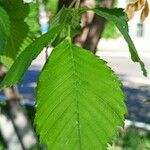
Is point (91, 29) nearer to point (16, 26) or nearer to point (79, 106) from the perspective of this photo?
point (16, 26)

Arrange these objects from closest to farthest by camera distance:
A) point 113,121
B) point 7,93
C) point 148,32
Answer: point 113,121
point 7,93
point 148,32

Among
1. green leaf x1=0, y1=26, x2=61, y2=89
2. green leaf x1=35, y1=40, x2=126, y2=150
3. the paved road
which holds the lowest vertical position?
the paved road

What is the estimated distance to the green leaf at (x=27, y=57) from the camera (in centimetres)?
55

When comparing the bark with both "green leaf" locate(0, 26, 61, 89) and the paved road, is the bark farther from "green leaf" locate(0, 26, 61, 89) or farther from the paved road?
the paved road

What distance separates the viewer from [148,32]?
29.0 m

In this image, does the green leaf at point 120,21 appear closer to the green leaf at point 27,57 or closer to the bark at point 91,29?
the green leaf at point 27,57

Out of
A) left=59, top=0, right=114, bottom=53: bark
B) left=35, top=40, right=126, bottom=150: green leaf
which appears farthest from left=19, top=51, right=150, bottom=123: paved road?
left=35, top=40, right=126, bottom=150: green leaf

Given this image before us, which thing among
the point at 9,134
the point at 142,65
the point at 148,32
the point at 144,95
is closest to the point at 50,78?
the point at 142,65

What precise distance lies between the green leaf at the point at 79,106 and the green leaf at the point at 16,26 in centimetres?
27

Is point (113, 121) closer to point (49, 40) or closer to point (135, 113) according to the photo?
point (49, 40)

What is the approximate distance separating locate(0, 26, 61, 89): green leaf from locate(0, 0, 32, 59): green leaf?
22 centimetres

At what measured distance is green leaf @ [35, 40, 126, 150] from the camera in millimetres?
521

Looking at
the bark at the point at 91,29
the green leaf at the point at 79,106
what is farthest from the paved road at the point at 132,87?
the green leaf at the point at 79,106

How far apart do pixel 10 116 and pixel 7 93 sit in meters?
0.45
